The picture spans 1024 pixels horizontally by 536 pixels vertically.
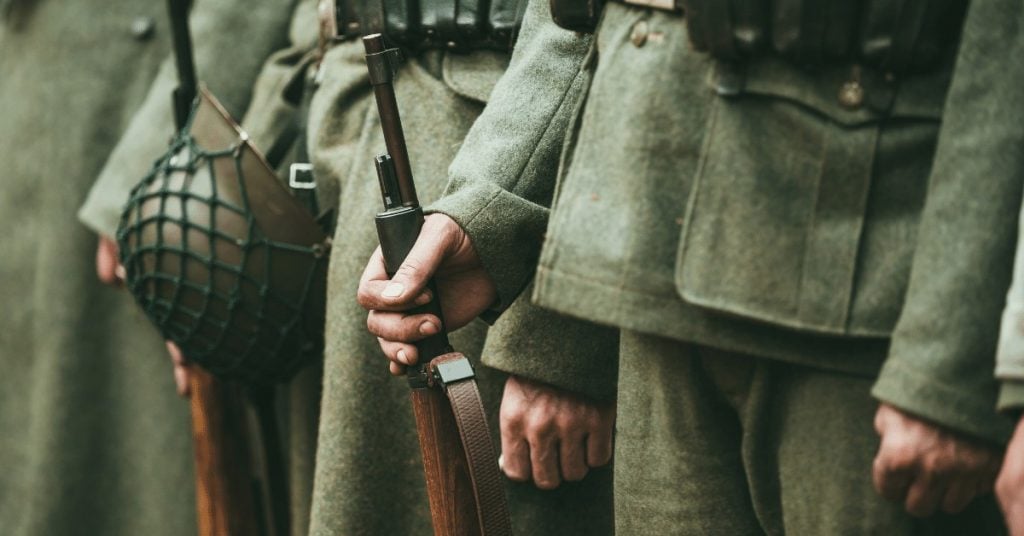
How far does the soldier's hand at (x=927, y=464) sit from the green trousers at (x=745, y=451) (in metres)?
0.04

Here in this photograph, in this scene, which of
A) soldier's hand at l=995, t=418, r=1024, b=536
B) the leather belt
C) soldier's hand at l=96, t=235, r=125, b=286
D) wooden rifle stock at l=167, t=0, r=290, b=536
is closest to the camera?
soldier's hand at l=995, t=418, r=1024, b=536

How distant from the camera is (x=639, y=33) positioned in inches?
42.5

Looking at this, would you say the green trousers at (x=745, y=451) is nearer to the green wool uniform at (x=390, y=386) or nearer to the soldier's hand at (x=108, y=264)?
the green wool uniform at (x=390, y=386)

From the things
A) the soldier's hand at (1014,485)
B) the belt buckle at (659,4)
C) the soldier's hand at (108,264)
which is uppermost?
the belt buckle at (659,4)

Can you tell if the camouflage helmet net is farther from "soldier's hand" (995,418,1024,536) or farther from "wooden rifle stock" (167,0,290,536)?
"soldier's hand" (995,418,1024,536)

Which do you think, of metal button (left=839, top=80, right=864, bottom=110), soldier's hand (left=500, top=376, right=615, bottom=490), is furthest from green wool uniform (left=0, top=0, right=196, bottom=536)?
metal button (left=839, top=80, right=864, bottom=110)

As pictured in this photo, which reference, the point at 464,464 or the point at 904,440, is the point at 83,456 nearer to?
the point at 464,464

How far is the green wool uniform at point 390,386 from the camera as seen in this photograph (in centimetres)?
150

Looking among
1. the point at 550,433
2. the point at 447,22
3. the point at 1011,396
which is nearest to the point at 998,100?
the point at 1011,396

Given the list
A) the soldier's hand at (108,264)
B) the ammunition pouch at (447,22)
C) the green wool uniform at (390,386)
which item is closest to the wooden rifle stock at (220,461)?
the soldier's hand at (108,264)

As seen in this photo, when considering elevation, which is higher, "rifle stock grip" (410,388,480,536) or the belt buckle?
the belt buckle

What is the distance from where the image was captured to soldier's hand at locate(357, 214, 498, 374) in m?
1.21

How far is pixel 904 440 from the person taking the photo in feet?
2.93

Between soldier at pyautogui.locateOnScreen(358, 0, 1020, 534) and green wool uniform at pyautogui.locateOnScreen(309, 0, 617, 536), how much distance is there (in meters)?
0.34
